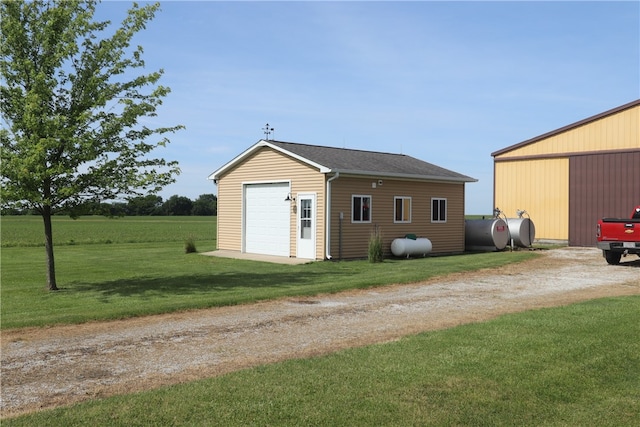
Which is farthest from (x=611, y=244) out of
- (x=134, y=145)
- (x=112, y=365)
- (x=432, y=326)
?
(x=112, y=365)

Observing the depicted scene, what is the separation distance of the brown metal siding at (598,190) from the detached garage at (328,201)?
5113mm

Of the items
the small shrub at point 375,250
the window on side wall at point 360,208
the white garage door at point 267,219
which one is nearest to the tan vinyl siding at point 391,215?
the window on side wall at point 360,208

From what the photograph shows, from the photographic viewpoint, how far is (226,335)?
8023mm

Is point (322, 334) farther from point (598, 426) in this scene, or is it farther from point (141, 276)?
point (141, 276)

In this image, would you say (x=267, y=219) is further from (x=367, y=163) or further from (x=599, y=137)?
(x=599, y=137)

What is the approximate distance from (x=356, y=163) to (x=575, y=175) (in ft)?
35.0

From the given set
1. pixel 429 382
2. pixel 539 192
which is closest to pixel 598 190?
pixel 539 192

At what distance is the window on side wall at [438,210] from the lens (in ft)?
76.5

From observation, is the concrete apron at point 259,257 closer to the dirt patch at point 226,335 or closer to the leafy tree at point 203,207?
the dirt patch at point 226,335

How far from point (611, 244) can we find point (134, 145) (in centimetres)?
1387

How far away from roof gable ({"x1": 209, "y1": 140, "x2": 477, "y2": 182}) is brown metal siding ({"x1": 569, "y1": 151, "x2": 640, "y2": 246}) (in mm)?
4882

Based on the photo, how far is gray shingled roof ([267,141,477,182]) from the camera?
20203mm

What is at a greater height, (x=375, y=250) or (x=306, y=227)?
(x=306, y=227)

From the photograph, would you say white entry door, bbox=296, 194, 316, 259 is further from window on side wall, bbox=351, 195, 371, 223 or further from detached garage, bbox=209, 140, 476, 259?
window on side wall, bbox=351, 195, 371, 223
